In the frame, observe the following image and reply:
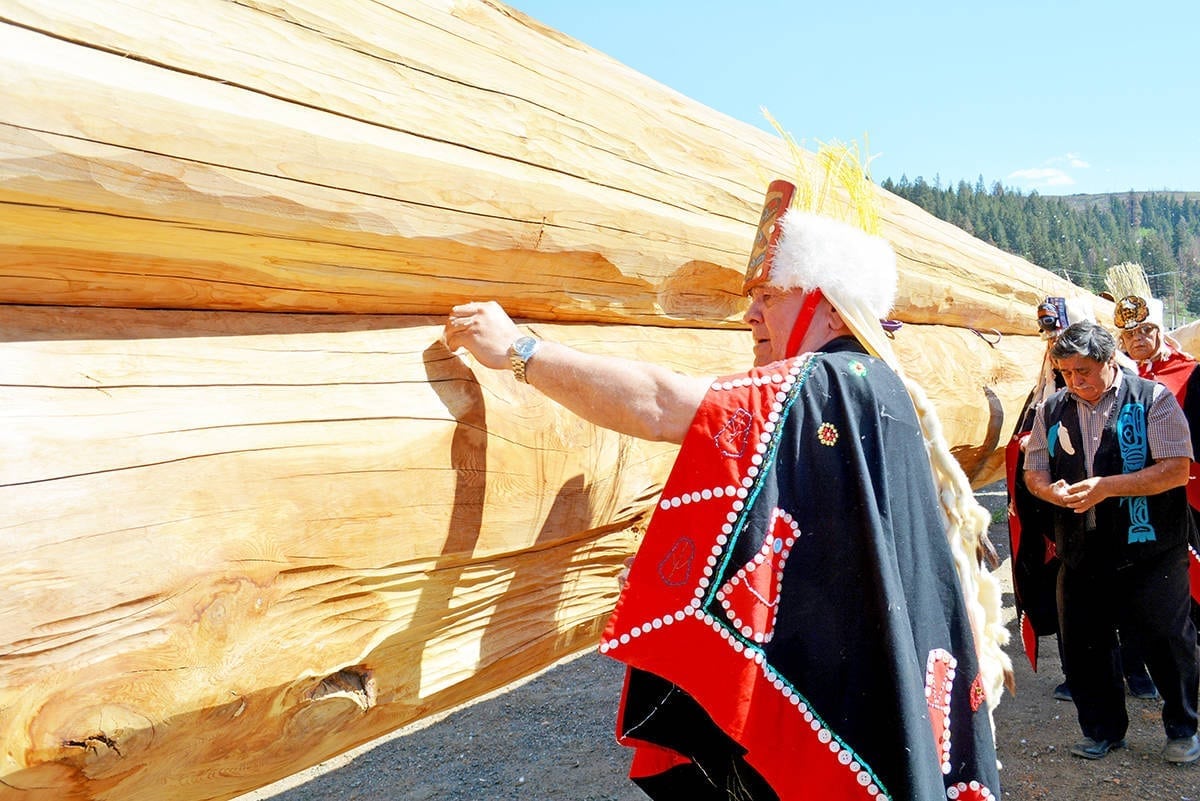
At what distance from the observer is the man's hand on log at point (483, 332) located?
1.81m

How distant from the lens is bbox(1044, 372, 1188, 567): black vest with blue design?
3.65 meters

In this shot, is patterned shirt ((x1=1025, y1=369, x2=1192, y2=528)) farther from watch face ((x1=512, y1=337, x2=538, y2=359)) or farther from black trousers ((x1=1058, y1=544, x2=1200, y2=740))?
watch face ((x1=512, y1=337, x2=538, y2=359))

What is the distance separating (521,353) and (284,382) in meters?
0.43

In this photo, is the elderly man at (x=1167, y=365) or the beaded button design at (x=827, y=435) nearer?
the beaded button design at (x=827, y=435)

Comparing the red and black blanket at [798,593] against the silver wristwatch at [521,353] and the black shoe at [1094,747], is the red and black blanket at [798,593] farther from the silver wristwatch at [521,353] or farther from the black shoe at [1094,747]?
the black shoe at [1094,747]

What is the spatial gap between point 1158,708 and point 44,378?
16.1ft

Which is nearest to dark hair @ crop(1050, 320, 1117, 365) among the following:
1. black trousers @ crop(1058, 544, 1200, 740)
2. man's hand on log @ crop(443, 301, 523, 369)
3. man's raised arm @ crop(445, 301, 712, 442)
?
black trousers @ crop(1058, 544, 1200, 740)

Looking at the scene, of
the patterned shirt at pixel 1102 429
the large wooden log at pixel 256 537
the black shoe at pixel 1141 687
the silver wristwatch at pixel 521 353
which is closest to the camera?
the large wooden log at pixel 256 537

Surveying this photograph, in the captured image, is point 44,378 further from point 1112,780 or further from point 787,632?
point 1112,780

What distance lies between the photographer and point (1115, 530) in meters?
3.70

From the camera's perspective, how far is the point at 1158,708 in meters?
4.44

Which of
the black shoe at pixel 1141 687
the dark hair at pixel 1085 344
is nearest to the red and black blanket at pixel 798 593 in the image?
the dark hair at pixel 1085 344

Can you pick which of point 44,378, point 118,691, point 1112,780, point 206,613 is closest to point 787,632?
point 206,613

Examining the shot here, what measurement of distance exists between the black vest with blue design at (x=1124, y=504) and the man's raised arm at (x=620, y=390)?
2.67 meters
